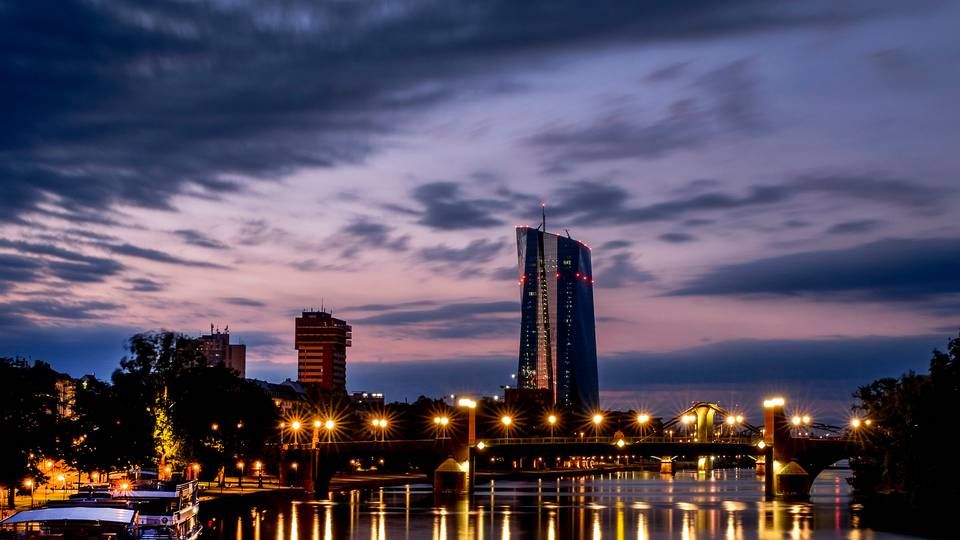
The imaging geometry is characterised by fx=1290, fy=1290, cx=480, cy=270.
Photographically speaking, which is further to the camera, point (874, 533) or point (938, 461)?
point (938, 461)

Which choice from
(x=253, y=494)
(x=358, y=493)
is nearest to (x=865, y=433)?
(x=358, y=493)

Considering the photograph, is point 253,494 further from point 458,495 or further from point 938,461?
point 938,461

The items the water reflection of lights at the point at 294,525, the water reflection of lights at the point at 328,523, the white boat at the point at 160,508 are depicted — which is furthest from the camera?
the water reflection of lights at the point at 328,523

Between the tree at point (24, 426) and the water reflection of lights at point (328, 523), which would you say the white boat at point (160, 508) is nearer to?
the tree at point (24, 426)

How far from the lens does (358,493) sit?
578 feet

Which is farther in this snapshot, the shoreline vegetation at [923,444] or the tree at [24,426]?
the shoreline vegetation at [923,444]

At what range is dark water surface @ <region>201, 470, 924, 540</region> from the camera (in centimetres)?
10950

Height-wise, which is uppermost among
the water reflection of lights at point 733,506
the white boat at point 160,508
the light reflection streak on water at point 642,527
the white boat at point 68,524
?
the white boat at point 68,524

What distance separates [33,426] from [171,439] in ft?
76.9

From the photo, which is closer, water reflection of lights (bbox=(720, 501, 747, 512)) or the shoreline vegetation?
the shoreline vegetation

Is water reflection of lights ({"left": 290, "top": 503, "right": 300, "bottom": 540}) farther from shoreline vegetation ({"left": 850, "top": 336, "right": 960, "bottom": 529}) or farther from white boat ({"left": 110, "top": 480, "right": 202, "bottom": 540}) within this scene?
shoreline vegetation ({"left": 850, "top": 336, "right": 960, "bottom": 529})

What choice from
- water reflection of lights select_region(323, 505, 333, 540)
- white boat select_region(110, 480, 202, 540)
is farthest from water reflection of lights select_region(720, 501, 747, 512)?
white boat select_region(110, 480, 202, 540)

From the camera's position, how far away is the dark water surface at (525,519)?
10950 cm

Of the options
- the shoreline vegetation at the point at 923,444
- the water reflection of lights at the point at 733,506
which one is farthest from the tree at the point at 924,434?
the water reflection of lights at the point at 733,506
